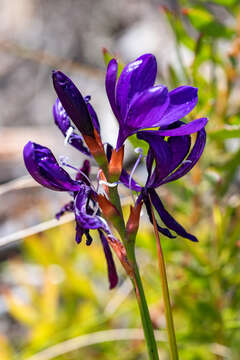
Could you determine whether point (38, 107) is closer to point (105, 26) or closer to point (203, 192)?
point (105, 26)

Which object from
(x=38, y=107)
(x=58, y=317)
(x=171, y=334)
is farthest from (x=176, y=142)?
(x=38, y=107)

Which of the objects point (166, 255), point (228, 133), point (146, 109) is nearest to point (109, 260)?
point (146, 109)

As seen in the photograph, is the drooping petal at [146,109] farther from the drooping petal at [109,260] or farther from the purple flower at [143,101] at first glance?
the drooping petal at [109,260]

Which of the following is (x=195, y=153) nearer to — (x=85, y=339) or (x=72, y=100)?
(x=72, y=100)

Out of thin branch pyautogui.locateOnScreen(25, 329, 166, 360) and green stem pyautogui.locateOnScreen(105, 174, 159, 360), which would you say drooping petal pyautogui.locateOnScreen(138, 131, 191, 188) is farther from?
thin branch pyautogui.locateOnScreen(25, 329, 166, 360)

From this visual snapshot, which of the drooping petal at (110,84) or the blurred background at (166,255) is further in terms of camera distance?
the blurred background at (166,255)

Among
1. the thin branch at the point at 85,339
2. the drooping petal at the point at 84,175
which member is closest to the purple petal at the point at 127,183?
the drooping petal at the point at 84,175
